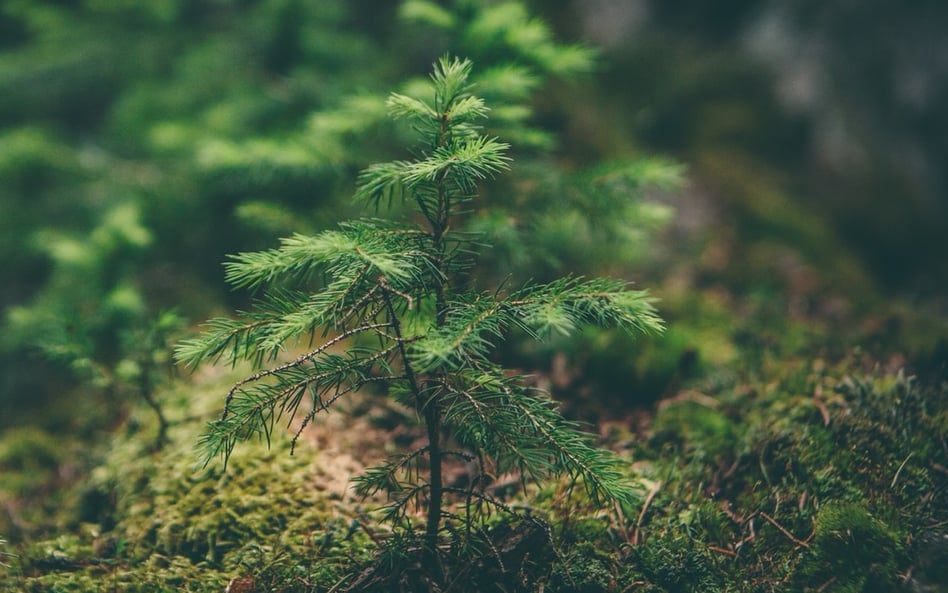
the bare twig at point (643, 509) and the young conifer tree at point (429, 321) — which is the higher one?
the young conifer tree at point (429, 321)

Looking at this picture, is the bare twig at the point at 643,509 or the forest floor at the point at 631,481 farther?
the bare twig at the point at 643,509

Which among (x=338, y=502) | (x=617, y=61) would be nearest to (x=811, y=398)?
(x=338, y=502)

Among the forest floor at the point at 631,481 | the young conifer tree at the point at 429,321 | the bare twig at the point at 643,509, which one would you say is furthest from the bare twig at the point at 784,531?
the young conifer tree at the point at 429,321

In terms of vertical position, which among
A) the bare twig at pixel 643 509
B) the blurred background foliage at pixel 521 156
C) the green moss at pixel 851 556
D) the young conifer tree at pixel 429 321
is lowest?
the green moss at pixel 851 556

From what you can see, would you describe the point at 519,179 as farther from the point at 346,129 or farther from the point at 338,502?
the point at 338,502

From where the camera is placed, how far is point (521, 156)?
3.47 metres

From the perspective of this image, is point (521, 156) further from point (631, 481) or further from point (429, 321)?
point (631, 481)

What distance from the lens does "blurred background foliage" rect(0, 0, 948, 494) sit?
3.02 metres

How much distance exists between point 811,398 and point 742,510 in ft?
2.35

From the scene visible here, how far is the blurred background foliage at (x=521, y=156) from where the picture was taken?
3.02 m

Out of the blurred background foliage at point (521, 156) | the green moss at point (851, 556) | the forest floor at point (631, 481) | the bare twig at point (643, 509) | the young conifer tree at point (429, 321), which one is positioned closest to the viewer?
the young conifer tree at point (429, 321)

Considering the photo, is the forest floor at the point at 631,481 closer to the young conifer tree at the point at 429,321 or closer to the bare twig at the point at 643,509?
the bare twig at the point at 643,509

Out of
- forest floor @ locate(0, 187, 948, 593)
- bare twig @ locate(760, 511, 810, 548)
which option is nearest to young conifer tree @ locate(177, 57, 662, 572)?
forest floor @ locate(0, 187, 948, 593)

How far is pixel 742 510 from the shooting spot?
245cm
